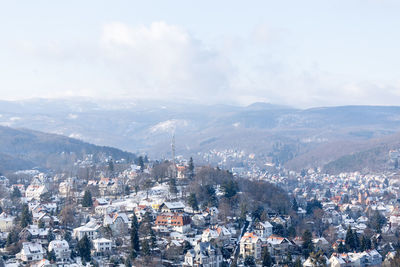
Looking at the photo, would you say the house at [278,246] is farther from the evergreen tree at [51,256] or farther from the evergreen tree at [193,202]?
the evergreen tree at [51,256]

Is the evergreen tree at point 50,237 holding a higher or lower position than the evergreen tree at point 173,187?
lower

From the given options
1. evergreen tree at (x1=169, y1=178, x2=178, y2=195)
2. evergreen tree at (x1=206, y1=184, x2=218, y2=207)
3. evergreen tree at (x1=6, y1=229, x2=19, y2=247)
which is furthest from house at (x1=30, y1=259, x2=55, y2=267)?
evergreen tree at (x1=169, y1=178, x2=178, y2=195)

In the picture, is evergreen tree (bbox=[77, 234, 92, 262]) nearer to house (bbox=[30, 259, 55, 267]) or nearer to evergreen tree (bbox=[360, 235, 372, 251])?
house (bbox=[30, 259, 55, 267])

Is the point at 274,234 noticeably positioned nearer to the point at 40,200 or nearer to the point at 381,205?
the point at 40,200

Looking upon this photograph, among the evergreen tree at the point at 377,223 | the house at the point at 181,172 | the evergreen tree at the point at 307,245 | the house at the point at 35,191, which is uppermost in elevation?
the house at the point at 181,172

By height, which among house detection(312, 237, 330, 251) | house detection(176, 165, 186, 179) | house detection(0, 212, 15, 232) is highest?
house detection(176, 165, 186, 179)

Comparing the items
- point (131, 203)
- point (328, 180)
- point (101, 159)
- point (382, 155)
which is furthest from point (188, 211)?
point (382, 155)

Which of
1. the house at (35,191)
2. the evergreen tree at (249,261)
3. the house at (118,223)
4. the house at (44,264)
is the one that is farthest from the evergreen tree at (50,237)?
the house at (35,191)
